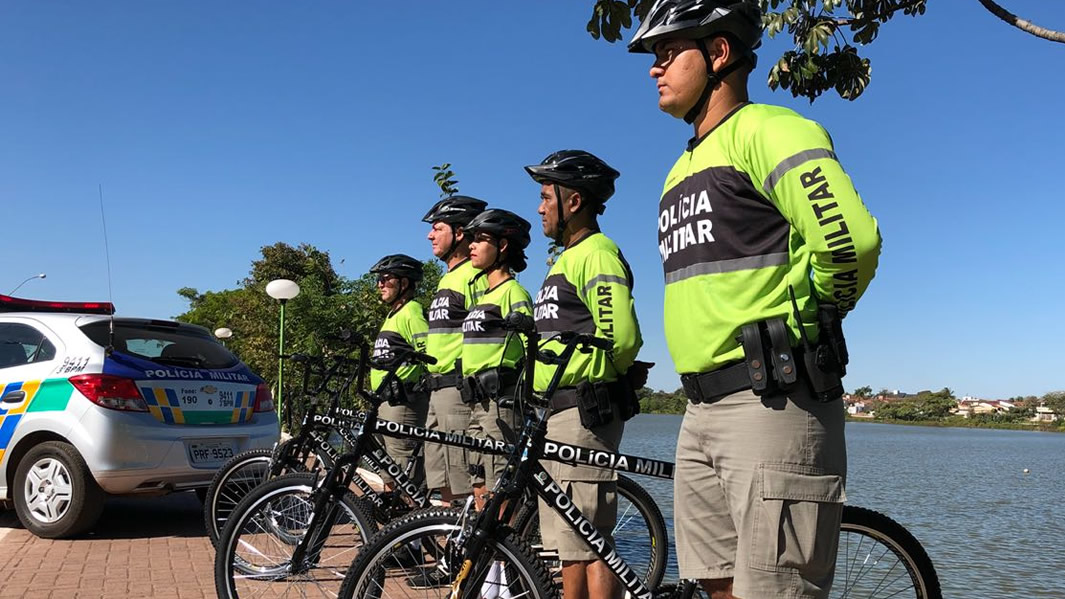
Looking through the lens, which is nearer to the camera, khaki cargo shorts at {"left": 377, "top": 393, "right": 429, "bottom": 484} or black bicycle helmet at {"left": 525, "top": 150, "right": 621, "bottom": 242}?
black bicycle helmet at {"left": 525, "top": 150, "right": 621, "bottom": 242}

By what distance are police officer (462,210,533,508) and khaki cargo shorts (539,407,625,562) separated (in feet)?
2.95

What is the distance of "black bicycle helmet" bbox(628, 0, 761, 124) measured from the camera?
8.34 feet

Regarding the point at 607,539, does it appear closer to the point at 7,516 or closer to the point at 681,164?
the point at 681,164

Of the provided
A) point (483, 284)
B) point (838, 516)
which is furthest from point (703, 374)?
point (483, 284)

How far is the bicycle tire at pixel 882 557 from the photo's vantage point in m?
3.05

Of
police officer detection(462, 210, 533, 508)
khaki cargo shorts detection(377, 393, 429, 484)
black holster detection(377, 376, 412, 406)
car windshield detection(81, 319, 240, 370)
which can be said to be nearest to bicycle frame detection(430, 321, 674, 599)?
police officer detection(462, 210, 533, 508)

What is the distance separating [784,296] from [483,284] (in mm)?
3832

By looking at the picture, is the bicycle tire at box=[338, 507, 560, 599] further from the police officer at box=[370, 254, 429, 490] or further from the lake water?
the police officer at box=[370, 254, 429, 490]

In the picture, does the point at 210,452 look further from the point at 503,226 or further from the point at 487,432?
the point at 503,226

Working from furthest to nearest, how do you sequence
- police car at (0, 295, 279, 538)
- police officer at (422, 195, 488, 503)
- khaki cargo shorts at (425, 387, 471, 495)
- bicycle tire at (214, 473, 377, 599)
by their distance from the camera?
police car at (0, 295, 279, 538), police officer at (422, 195, 488, 503), khaki cargo shorts at (425, 387, 471, 495), bicycle tire at (214, 473, 377, 599)

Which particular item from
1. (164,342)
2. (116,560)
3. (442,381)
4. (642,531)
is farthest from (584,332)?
(164,342)

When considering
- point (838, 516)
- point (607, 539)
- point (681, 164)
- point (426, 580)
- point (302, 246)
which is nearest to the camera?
point (838, 516)

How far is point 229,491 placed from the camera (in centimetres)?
582

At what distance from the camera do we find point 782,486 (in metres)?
2.19
